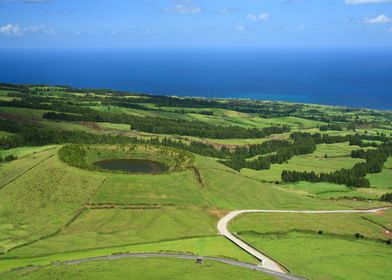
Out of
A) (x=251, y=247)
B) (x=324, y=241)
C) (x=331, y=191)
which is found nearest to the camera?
(x=251, y=247)

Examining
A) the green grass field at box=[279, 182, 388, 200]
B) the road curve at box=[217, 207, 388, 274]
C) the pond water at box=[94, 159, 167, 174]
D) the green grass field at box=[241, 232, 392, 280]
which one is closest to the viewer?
the road curve at box=[217, 207, 388, 274]

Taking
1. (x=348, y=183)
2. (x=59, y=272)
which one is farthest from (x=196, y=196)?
(x=348, y=183)

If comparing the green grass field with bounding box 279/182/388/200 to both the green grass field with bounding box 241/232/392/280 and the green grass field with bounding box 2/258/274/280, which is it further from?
the green grass field with bounding box 2/258/274/280

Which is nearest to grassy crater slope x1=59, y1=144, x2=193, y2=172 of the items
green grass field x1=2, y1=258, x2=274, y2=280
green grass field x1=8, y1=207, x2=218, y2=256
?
green grass field x1=8, y1=207, x2=218, y2=256

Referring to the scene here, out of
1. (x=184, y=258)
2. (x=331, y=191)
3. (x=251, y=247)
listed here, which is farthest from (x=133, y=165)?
(x=331, y=191)

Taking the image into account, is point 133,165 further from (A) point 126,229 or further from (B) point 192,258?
(B) point 192,258

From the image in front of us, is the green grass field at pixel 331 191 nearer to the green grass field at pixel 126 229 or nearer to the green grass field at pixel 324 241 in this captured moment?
the green grass field at pixel 324 241

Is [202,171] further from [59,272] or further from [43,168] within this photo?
[59,272]

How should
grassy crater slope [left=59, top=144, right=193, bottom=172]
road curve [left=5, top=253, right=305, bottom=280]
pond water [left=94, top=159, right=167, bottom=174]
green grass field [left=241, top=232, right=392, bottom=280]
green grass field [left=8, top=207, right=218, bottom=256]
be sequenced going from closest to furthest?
road curve [left=5, top=253, right=305, bottom=280] < green grass field [left=241, top=232, right=392, bottom=280] < green grass field [left=8, top=207, right=218, bottom=256] < pond water [left=94, top=159, right=167, bottom=174] < grassy crater slope [left=59, top=144, right=193, bottom=172]
